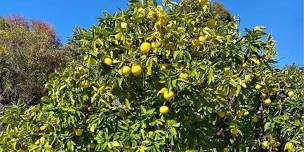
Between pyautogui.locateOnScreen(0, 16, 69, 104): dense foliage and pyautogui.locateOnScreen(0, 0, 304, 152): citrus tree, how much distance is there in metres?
9.65

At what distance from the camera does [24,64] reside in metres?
13.6

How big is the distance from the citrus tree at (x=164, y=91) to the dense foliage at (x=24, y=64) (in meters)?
9.65

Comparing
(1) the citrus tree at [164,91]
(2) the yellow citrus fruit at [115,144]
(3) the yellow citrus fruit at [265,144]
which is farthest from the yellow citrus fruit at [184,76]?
(3) the yellow citrus fruit at [265,144]

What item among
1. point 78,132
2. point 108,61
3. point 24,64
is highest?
point 24,64

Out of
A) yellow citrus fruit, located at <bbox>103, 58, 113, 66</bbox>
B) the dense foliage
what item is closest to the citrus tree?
yellow citrus fruit, located at <bbox>103, 58, 113, 66</bbox>

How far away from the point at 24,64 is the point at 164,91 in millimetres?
11244

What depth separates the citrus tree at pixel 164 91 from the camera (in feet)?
10.00

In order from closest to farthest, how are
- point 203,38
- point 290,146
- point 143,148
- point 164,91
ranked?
point 143,148
point 164,91
point 203,38
point 290,146

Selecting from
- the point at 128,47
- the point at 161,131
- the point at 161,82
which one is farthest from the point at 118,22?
the point at 161,131

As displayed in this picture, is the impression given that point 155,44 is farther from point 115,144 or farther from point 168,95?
point 115,144

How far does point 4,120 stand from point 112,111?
3.49 feet

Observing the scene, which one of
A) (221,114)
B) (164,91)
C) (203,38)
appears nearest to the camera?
(164,91)

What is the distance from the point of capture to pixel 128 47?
3.17m

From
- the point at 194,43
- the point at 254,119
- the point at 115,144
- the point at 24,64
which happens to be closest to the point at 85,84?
the point at 115,144
